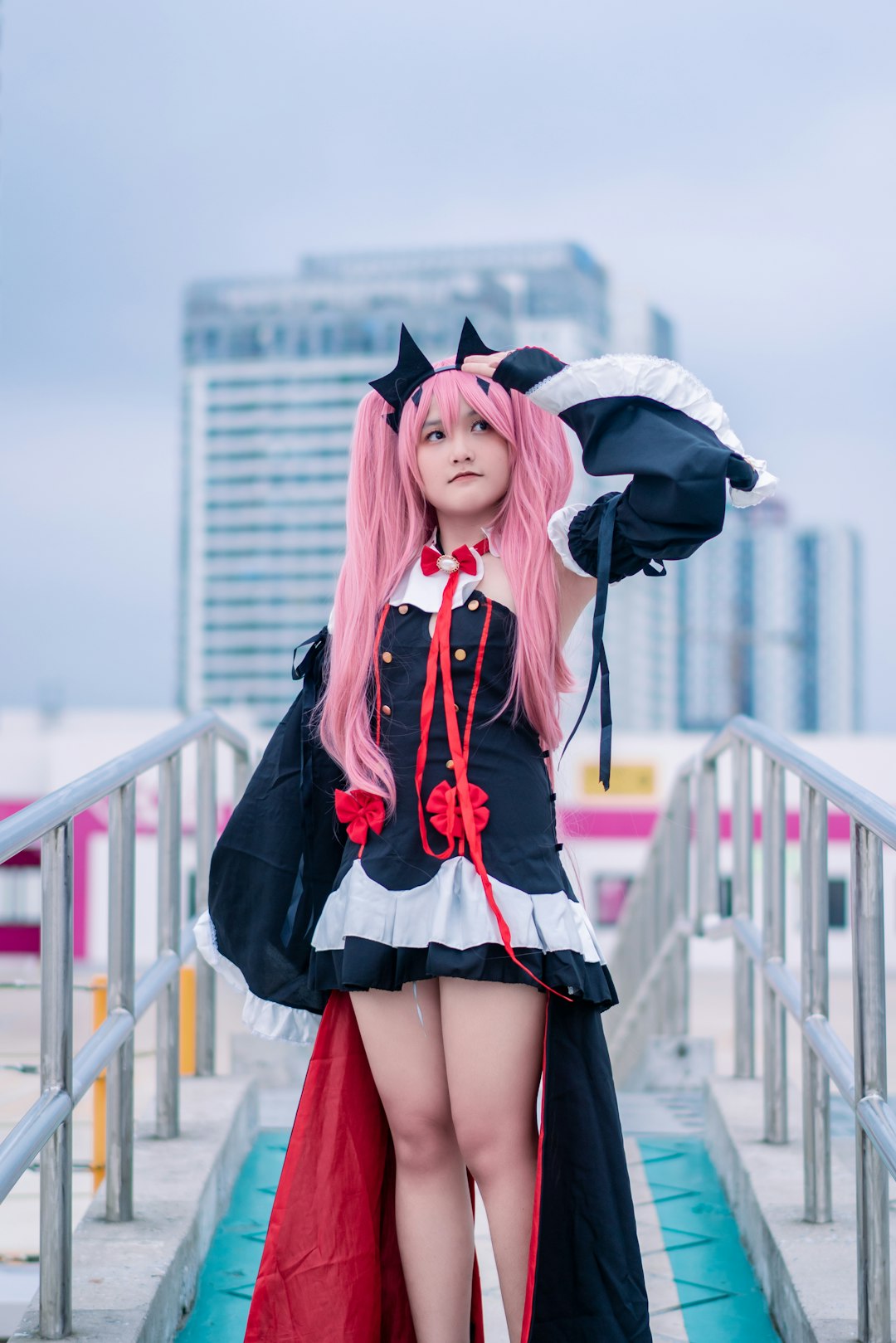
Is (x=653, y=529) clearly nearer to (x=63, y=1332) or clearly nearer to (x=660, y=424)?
(x=660, y=424)

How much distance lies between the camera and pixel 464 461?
Answer: 6.38ft

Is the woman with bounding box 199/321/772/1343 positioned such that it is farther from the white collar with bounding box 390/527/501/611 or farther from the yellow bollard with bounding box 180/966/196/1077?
the yellow bollard with bounding box 180/966/196/1077

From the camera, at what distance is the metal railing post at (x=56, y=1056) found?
183 cm

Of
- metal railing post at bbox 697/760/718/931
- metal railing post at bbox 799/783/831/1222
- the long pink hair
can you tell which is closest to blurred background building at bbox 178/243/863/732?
metal railing post at bbox 697/760/718/931

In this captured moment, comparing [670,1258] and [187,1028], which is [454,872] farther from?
[187,1028]

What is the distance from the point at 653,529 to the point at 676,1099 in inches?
108

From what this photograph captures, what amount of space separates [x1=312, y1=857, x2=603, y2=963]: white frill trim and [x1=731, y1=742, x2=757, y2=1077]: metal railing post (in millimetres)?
1545

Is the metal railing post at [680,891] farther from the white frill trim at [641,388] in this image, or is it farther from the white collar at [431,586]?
the white frill trim at [641,388]

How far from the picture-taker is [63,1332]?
6.27ft

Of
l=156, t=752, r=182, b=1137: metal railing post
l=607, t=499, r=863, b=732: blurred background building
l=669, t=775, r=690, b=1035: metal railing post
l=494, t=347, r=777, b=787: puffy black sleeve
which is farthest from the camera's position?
l=607, t=499, r=863, b=732: blurred background building

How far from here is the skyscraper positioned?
101875 millimetres

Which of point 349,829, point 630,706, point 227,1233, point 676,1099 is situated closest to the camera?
point 349,829

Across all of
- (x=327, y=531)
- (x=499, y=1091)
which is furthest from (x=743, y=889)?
(x=327, y=531)

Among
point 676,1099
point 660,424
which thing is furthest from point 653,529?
point 676,1099
